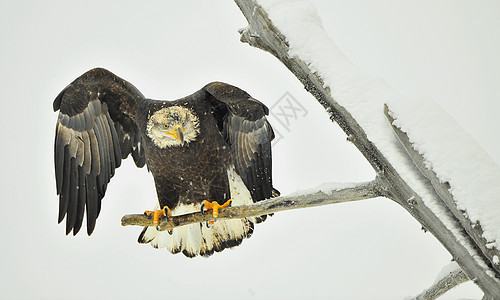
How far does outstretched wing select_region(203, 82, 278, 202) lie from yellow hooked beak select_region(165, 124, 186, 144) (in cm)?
25

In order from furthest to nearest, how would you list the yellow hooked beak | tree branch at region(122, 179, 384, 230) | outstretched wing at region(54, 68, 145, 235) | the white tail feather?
the white tail feather
outstretched wing at region(54, 68, 145, 235)
the yellow hooked beak
tree branch at region(122, 179, 384, 230)

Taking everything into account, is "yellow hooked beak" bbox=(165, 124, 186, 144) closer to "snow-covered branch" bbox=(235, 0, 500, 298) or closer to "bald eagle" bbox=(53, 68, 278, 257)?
"bald eagle" bbox=(53, 68, 278, 257)

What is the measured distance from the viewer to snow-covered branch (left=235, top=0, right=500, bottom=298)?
59.6 inches

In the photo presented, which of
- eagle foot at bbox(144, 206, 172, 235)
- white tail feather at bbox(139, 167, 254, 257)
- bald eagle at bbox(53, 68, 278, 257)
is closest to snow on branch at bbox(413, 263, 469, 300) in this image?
bald eagle at bbox(53, 68, 278, 257)

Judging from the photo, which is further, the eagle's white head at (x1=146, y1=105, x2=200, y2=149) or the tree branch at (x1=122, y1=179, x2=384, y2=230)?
the eagle's white head at (x1=146, y1=105, x2=200, y2=149)

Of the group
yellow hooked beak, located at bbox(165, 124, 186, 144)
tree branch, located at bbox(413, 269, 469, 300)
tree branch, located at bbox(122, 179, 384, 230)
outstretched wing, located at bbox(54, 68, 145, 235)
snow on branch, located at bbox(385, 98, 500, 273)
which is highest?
outstretched wing, located at bbox(54, 68, 145, 235)

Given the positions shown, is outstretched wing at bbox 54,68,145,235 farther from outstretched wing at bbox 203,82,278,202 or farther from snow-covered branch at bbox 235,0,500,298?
snow-covered branch at bbox 235,0,500,298

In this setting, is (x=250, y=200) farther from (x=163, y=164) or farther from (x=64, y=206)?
(x=64, y=206)

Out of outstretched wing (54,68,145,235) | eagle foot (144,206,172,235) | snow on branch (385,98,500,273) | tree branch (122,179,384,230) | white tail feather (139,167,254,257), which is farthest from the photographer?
white tail feather (139,167,254,257)

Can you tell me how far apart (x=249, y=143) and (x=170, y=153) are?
0.45 m

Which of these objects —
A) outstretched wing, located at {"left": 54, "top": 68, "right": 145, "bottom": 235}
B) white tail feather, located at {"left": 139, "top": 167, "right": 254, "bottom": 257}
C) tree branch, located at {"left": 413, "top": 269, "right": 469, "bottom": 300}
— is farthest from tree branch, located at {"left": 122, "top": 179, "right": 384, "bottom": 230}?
outstretched wing, located at {"left": 54, "top": 68, "right": 145, "bottom": 235}

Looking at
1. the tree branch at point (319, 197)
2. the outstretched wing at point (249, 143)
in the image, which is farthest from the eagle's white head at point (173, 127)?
the tree branch at point (319, 197)

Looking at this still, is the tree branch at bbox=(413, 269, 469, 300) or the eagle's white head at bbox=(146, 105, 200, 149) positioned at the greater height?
the eagle's white head at bbox=(146, 105, 200, 149)

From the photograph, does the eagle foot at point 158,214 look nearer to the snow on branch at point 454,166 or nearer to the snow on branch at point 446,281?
the snow on branch at point 446,281
